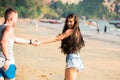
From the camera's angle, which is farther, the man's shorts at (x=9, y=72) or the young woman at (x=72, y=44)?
the young woman at (x=72, y=44)

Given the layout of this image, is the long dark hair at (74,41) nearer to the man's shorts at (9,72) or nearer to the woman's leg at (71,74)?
the woman's leg at (71,74)

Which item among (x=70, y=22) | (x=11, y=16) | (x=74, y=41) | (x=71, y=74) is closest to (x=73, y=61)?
(x=71, y=74)

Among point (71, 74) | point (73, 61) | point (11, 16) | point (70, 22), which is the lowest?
point (71, 74)

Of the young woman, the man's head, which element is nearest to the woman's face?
the young woman

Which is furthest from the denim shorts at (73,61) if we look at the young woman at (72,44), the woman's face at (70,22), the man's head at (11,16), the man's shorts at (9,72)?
the man's head at (11,16)

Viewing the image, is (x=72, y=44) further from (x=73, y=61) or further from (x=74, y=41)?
(x=73, y=61)

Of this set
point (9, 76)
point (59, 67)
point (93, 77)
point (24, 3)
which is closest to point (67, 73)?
point (9, 76)

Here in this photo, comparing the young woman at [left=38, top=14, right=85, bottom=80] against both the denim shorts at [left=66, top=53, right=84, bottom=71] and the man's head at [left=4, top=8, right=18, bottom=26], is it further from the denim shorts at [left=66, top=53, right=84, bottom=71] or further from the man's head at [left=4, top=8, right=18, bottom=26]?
the man's head at [left=4, top=8, right=18, bottom=26]

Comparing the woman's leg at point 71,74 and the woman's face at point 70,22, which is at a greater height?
the woman's face at point 70,22

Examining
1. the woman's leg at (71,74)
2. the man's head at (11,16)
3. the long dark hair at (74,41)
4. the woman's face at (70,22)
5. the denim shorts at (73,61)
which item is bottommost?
the woman's leg at (71,74)

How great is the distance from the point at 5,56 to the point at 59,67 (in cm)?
892

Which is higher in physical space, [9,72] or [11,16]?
[11,16]

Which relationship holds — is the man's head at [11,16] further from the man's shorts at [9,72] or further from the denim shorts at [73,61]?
the denim shorts at [73,61]

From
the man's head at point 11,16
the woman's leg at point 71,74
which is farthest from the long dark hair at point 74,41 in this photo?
the man's head at point 11,16
